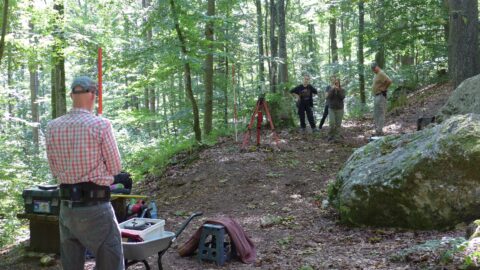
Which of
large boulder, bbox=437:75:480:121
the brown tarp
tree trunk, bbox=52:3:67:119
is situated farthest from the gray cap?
tree trunk, bbox=52:3:67:119

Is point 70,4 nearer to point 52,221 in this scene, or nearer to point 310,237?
point 52,221

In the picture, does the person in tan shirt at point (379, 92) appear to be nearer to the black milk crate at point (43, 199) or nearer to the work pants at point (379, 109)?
the work pants at point (379, 109)

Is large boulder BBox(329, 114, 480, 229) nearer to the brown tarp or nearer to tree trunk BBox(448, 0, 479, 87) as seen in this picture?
the brown tarp

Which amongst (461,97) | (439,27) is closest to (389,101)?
(439,27)

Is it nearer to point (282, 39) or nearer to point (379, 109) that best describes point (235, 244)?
point (379, 109)

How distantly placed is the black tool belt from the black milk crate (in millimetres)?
2300

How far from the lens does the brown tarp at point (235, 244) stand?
5.12 m

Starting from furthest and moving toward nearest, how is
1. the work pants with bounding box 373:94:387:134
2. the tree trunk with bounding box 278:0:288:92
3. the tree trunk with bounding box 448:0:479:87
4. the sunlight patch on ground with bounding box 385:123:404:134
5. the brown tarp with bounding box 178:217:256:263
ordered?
the tree trunk with bounding box 278:0:288:92 < the sunlight patch on ground with bounding box 385:123:404:134 < the work pants with bounding box 373:94:387:134 < the tree trunk with bounding box 448:0:479:87 < the brown tarp with bounding box 178:217:256:263

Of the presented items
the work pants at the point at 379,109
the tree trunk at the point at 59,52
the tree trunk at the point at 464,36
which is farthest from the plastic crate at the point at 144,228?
the tree trunk at the point at 464,36

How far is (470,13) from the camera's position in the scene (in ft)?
35.3

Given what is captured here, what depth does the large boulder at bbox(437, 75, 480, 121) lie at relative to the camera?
8.55 metres

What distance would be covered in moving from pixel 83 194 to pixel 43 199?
2.54 metres

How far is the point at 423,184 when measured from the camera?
212 inches

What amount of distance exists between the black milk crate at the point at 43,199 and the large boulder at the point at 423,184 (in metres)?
3.88
